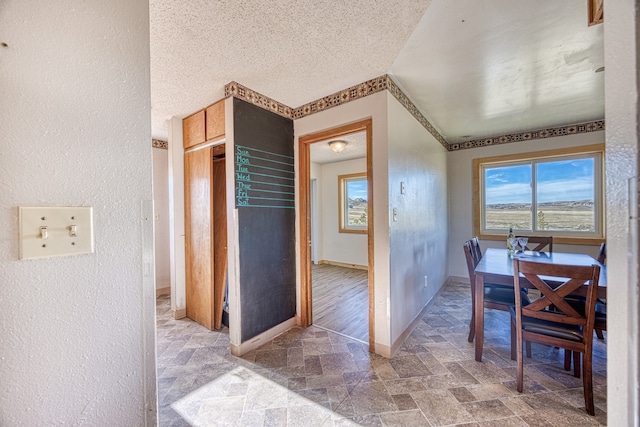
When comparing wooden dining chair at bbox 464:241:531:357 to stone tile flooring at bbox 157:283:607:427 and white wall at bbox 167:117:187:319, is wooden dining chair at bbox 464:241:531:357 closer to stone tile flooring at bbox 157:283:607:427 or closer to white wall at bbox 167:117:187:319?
stone tile flooring at bbox 157:283:607:427

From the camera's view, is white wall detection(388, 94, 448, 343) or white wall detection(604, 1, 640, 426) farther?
white wall detection(388, 94, 448, 343)

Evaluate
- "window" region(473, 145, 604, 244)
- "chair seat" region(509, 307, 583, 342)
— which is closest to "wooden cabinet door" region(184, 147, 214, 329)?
"chair seat" region(509, 307, 583, 342)

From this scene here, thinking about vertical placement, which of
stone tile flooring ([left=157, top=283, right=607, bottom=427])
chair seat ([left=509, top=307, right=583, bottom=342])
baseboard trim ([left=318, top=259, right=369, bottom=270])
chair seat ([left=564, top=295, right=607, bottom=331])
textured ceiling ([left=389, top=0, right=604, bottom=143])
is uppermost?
textured ceiling ([left=389, top=0, right=604, bottom=143])

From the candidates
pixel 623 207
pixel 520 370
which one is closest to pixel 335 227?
pixel 520 370

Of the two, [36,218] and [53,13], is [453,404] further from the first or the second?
[53,13]

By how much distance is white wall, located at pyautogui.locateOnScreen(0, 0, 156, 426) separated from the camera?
21.7 inches

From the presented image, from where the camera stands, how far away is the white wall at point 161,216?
3.52 meters

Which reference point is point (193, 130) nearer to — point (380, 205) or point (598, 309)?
point (380, 205)

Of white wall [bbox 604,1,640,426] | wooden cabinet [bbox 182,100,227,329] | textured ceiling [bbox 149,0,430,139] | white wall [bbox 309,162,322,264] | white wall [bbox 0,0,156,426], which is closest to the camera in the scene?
white wall [bbox 604,1,640,426]

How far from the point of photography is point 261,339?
226 centimetres

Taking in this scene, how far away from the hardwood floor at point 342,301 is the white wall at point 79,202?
2.08m

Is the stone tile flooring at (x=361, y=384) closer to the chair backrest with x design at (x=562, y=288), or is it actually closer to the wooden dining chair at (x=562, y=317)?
the wooden dining chair at (x=562, y=317)

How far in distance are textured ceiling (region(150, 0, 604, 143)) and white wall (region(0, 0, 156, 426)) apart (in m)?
0.90

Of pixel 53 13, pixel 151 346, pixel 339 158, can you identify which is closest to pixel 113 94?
pixel 53 13
